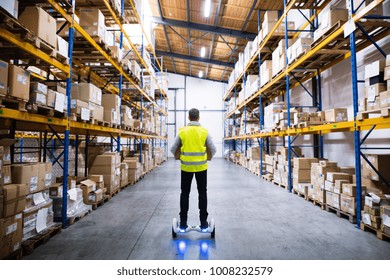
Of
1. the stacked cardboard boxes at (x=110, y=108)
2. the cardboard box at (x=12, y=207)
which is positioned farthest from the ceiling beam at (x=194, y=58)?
the cardboard box at (x=12, y=207)

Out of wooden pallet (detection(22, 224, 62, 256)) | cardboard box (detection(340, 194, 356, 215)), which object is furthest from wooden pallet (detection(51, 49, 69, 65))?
cardboard box (detection(340, 194, 356, 215))

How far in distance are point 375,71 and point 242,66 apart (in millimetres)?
8825

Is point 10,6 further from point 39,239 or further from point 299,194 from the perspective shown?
point 299,194

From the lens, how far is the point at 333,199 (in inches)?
178

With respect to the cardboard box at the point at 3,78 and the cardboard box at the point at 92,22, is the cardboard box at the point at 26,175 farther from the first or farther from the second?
the cardboard box at the point at 92,22

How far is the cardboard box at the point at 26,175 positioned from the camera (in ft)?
9.89

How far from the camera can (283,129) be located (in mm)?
6934

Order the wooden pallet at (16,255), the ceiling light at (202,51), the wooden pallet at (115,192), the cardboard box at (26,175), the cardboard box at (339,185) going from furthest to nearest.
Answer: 1. the ceiling light at (202,51)
2. the wooden pallet at (115,192)
3. the cardboard box at (339,185)
4. the cardboard box at (26,175)
5. the wooden pallet at (16,255)

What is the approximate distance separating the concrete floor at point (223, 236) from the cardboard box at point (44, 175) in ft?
2.51

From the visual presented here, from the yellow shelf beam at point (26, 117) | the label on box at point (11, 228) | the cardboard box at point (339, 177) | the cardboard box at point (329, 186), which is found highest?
the yellow shelf beam at point (26, 117)

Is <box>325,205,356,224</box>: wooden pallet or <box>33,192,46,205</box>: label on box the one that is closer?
<box>33,192,46,205</box>: label on box

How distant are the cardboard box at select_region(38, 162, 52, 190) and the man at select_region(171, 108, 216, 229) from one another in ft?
6.29

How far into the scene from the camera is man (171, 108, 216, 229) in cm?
321

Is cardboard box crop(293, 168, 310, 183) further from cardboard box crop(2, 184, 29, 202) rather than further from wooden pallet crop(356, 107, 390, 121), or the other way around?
cardboard box crop(2, 184, 29, 202)
